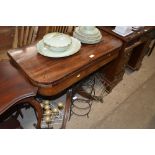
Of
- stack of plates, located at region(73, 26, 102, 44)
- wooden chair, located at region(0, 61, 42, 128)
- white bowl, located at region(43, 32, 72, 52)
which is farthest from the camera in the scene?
stack of plates, located at region(73, 26, 102, 44)

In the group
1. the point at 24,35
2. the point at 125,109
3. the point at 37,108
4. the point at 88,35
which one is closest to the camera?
the point at 37,108

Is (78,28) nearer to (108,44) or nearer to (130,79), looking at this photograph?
(108,44)

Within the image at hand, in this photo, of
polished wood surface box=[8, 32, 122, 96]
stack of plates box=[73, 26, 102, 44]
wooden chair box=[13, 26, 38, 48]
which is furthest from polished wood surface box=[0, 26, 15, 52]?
stack of plates box=[73, 26, 102, 44]

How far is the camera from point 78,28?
1.59 m

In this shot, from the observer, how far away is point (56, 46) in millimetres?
1314

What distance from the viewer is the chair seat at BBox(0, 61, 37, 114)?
104cm

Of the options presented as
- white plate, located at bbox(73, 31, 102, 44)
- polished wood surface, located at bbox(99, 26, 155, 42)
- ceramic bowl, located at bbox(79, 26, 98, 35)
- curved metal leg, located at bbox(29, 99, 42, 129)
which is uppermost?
ceramic bowl, located at bbox(79, 26, 98, 35)

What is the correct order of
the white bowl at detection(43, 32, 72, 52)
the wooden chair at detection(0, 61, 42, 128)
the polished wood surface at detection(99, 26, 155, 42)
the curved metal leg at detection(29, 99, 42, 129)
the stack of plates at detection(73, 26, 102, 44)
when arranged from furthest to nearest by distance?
the polished wood surface at detection(99, 26, 155, 42), the stack of plates at detection(73, 26, 102, 44), the white bowl at detection(43, 32, 72, 52), the curved metal leg at detection(29, 99, 42, 129), the wooden chair at detection(0, 61, 42, 128)

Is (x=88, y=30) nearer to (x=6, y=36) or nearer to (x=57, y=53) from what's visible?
(x=57, y=53)

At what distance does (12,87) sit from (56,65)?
32 cm

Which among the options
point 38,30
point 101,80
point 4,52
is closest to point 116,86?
point 101,80

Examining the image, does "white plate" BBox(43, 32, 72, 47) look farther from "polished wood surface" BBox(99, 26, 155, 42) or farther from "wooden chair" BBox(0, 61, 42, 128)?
"polished wood surface" BBox(99, 26, 155, 42)

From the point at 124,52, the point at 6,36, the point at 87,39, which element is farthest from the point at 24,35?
the point at 124,52

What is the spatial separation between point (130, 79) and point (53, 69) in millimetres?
1206
